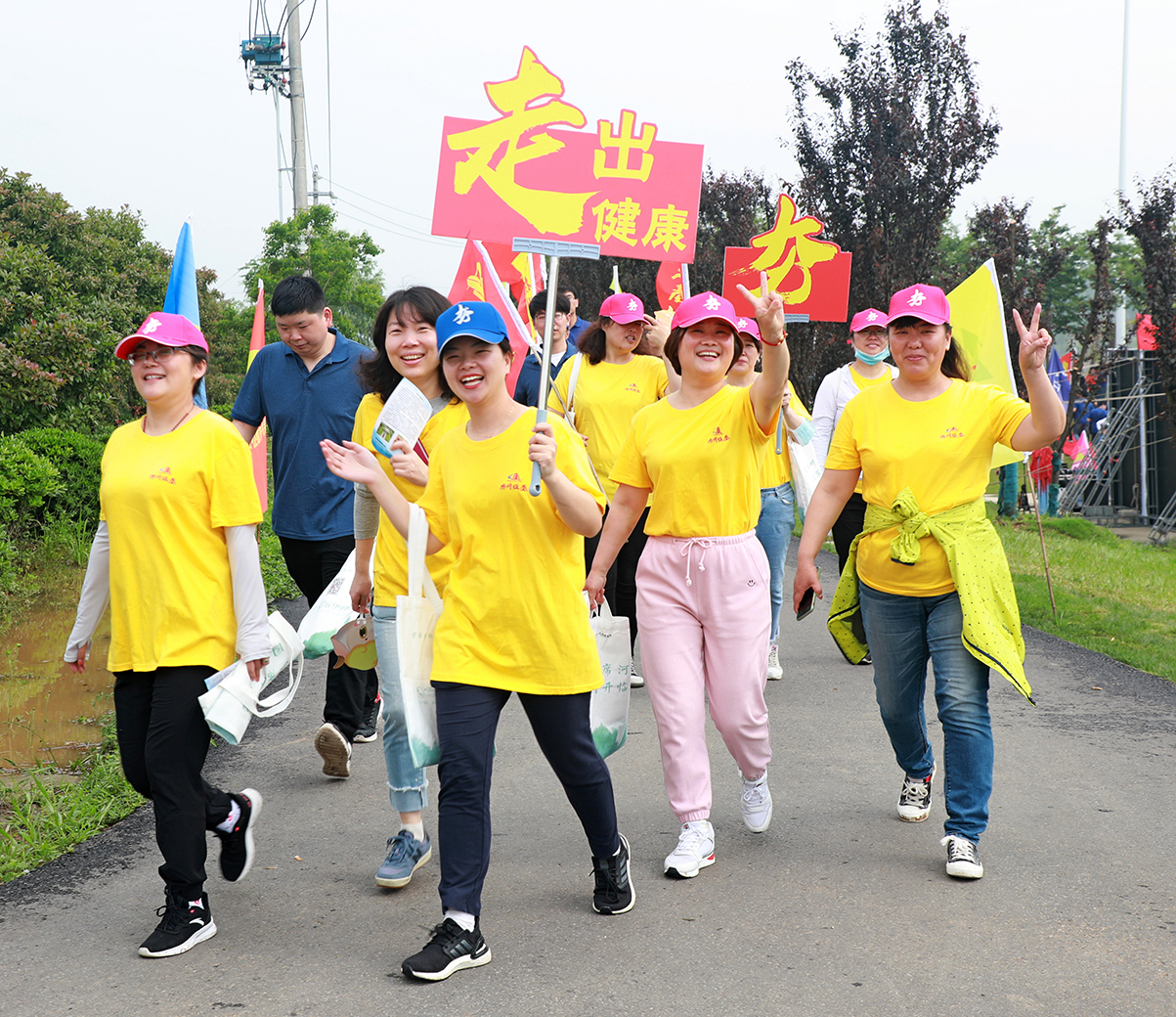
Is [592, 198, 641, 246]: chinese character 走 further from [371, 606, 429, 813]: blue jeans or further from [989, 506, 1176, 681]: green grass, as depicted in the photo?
[989, 506, 1176, 681]: green grass

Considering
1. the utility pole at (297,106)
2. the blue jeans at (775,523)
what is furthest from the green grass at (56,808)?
the utility pole at (297,106)

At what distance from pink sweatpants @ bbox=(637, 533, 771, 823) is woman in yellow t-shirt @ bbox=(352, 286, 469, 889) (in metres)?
0.91

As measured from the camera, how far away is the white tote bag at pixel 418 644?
11.6 ft

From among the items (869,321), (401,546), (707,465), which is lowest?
(401,546)

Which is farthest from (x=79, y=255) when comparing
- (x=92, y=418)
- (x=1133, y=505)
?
(x=1133, y=505)

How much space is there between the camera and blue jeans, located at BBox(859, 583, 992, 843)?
13.1ft

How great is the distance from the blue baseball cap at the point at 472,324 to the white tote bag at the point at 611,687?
1.08m

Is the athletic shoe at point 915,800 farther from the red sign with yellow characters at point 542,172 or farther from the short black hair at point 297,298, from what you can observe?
the short black hair at point 297,298

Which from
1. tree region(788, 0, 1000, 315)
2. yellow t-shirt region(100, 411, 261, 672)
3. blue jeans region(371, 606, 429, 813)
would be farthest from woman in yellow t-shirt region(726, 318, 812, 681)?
tree region(788, 0, 1000, 315)

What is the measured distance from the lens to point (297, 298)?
5090mm

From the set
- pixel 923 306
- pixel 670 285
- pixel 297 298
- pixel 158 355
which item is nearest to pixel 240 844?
pixel 158 355

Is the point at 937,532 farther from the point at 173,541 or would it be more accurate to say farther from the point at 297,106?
the point at 297,106

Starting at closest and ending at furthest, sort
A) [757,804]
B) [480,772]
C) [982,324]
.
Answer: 1. [480,772]
2. [757,804]
3. [982,324]

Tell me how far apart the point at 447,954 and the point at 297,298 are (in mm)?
2969
